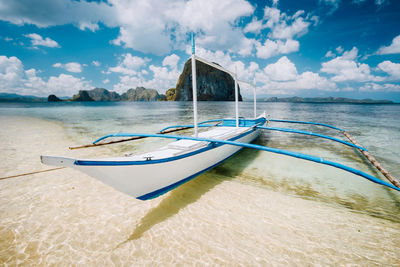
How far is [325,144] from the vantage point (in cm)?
1040

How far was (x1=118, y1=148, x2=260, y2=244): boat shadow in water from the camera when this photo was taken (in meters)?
3.41

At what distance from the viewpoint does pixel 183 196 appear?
440 centimetres

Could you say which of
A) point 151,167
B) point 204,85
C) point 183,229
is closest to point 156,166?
point 151,167

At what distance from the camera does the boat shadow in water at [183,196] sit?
11.2ft

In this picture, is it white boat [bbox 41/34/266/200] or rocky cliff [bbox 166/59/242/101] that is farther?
rocky cliff [bbox 166/59/242/101]

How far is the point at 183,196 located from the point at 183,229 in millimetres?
1142

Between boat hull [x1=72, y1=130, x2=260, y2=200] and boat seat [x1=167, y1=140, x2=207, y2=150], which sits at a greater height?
boat seat [x1=167, y1=140, x2=207, y2=150]

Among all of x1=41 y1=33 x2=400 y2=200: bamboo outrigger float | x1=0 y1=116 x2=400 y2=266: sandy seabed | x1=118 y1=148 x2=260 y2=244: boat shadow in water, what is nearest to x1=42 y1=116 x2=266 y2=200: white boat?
x1=41 y1=33 x2=400 y2=200: bamboo outrigger float

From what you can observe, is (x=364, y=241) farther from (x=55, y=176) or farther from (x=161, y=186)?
(x=55, y=176)

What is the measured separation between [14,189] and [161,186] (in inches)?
165

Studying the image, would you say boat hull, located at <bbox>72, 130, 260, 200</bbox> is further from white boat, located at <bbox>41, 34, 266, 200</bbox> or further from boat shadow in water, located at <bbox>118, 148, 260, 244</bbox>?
boat shadow in water, located at <bbox>118, 148, 260, 244</bbox>

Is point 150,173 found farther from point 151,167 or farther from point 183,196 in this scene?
point 183,196

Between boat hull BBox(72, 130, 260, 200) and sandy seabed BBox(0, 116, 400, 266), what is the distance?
1.89 ft

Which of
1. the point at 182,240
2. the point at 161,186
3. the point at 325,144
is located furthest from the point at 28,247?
the point at 325,144
